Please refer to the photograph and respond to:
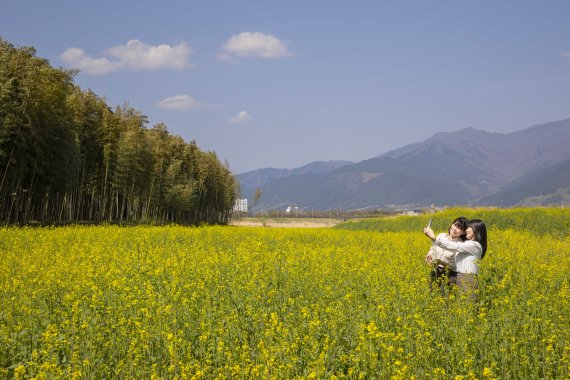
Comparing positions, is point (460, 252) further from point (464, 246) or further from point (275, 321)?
point (275, 321)

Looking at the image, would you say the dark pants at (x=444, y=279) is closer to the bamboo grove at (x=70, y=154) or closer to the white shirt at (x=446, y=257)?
the white shirt at (x=446, y=257)

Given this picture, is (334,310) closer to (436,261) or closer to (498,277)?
(436,261)

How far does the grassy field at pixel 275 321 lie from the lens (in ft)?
17.9

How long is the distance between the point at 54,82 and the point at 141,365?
98.4ft

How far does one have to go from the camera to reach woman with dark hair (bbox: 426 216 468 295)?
9008mm

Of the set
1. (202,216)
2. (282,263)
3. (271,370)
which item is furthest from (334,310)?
(202,216)

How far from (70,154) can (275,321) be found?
103ft

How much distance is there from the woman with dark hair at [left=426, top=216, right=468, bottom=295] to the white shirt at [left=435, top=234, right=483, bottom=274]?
195mm

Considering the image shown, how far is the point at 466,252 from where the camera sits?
8820 millimetres

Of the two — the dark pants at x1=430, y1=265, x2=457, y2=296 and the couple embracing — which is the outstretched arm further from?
the dark pants at x1=430, y1=265, x2=457, y2=296

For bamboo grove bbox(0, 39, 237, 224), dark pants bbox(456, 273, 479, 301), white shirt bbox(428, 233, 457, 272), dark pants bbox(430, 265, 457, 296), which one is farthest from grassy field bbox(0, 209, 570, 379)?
bamboo grove bbox(0, 39, 237, 224)

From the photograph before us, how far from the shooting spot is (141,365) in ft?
19.2

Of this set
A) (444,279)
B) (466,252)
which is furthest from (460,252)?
(444,279)

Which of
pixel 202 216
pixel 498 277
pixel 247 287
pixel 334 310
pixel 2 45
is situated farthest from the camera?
pixel 202 216
